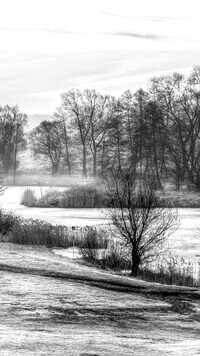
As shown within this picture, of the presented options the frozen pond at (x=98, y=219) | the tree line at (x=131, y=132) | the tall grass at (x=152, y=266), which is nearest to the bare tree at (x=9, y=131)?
the tree line at (x=131, y=132)

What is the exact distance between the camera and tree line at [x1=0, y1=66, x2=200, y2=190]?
7144 cm

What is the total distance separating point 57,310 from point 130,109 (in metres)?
70.2

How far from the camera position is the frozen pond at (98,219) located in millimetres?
26434

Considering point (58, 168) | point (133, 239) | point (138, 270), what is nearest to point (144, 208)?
point (133, 239)

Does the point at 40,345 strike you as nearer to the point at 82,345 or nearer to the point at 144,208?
the point at 82,345

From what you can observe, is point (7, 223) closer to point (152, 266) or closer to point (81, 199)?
point (152, 266)

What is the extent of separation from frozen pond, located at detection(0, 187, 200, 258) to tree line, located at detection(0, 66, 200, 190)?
45.5 ft

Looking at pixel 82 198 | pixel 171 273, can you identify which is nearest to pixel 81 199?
pixel 82 198

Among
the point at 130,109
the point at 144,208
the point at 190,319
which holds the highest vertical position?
the point at 130,109

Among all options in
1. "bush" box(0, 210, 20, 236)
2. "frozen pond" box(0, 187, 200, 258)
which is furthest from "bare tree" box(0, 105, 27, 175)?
"bush" box(0, 210, 20, 236)

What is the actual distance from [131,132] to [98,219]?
4474 centimetres

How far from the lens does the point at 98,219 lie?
37.4 metres

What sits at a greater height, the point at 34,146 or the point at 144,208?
the point at 34,146

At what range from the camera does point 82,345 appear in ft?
31.1
